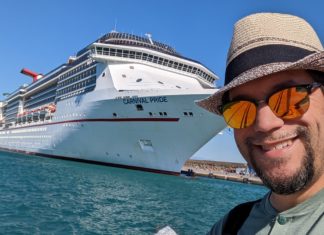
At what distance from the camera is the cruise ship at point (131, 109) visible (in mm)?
19812

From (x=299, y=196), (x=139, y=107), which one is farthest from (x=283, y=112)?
(x=139, y=107)

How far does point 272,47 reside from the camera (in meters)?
1.19

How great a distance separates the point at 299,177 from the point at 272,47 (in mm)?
492

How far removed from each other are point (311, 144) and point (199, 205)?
11.7m

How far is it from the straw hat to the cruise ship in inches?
646

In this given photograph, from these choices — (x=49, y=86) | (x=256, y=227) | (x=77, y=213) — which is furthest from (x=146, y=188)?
(x=49, y=86)

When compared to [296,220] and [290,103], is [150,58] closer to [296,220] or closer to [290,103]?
[290,103]

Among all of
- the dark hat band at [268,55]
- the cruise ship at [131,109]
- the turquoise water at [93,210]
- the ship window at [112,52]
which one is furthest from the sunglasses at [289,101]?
the ship window at [112,52]

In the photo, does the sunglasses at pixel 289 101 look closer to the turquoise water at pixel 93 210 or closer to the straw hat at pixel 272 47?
the straw hat at pixel 272 47

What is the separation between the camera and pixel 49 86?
43.2 meters

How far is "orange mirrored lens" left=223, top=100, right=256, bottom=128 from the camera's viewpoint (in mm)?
1303

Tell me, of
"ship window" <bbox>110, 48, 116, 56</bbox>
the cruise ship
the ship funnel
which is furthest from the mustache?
the ship funnel

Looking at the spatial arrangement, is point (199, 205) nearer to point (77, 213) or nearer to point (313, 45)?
point (77, 213)

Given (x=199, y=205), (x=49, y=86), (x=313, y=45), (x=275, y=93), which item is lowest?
(x=199, y=205)
